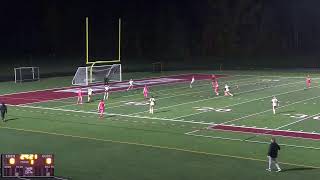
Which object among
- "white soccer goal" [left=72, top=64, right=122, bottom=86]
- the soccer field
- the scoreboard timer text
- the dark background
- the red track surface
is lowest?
the soccer field

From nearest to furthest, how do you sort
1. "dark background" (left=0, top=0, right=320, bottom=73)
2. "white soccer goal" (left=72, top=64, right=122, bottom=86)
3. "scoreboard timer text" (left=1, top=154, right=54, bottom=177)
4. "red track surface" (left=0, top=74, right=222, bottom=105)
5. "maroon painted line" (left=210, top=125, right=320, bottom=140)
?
"scoreboard timer text" (left=1, top=154, right=54, bottom=177)
"maroon painted line" (left=210, top=125, right=320, bottom=140)
"red track surface" (left=0, top=74, right=222, bottom=105)
"white soccer goal" (left=72, top=64, right=122, bottom=86)
"dark background" (left=0, top=0, right=320, bottom=73)

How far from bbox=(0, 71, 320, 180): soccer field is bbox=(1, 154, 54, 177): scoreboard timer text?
2.53 meters

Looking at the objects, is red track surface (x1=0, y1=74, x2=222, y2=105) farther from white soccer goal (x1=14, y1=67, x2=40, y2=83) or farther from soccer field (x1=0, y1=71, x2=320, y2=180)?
white soccer goal (x1=14, y1=67, x2=40, y2=83)

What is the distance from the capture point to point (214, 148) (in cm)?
2344

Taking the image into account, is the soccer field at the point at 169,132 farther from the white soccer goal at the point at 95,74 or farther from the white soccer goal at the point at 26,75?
the white soccer goal at the point at 26,75

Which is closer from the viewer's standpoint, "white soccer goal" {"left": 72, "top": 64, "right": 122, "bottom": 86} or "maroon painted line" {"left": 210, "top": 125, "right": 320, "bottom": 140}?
"maroon painted line" {"left": 210, "top": 125, "right": 320, "bottom": 140}

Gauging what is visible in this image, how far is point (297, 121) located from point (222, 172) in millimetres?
12225

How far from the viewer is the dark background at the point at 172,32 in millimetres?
73938

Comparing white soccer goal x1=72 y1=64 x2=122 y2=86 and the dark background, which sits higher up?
the dark background

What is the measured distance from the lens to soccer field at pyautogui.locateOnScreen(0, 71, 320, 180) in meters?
19.9

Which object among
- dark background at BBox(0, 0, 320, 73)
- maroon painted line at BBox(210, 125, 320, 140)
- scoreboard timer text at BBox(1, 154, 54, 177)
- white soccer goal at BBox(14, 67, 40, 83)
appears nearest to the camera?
scoreboard timer text at BBox(1, 154, 54, 177)

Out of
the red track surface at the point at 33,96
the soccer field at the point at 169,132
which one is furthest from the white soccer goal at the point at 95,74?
the red track surface at the point at 33,96

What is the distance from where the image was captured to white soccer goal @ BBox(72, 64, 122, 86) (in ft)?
169

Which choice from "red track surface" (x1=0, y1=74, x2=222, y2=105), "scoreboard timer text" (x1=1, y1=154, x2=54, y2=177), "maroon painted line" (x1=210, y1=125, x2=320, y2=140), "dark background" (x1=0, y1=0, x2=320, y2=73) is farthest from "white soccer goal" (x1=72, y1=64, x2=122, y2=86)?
"scoreboard timer text" (x1=1, y1=154, x2=54, y2=177)
